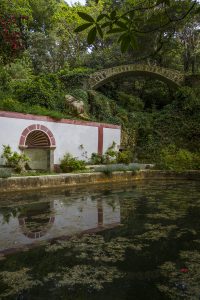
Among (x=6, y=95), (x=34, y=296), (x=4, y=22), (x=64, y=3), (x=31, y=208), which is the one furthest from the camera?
(x=64, y=3)

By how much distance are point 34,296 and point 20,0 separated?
91.9 ft

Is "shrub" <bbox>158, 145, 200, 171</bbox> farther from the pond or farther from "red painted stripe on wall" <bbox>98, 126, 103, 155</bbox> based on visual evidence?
the pond

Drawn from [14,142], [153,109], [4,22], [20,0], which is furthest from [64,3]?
[14,142]

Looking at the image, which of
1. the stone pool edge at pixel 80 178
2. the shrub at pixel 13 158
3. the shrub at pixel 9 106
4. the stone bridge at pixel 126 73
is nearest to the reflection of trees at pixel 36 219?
the stone pool edge at pixel 80 178

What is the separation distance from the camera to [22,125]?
1330 cm

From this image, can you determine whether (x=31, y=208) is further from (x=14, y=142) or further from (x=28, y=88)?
(x=28, y=88)

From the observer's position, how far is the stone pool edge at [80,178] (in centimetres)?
1056

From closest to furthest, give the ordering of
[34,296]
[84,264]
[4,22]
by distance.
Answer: [34,296] → [84,264] → [4,22]

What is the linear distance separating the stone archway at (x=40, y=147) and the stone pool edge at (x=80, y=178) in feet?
7.67

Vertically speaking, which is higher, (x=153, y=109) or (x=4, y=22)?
(x=4, y=22)

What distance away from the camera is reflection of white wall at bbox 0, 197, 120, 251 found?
525 cm

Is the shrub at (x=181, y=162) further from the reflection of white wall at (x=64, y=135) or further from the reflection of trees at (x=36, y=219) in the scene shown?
the reflection of trees at (x=36, y=219)

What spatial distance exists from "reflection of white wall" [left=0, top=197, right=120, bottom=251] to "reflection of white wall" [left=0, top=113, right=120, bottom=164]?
192 inches

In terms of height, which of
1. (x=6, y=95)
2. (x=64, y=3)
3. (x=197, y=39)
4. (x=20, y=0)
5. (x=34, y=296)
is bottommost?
(x=34, y=296)
